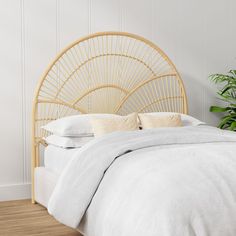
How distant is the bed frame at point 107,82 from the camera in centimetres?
407

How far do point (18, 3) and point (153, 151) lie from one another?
2.02 m

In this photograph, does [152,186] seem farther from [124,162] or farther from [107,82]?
[107,82]

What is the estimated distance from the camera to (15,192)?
3996 mm

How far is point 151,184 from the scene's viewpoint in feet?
7.26

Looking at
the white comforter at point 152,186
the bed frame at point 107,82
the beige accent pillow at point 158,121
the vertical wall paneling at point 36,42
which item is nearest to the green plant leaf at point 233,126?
the bed frame at point 107,82

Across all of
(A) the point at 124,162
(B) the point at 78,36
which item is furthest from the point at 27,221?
(B) the point at 78,36

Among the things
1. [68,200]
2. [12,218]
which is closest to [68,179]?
[68,200]

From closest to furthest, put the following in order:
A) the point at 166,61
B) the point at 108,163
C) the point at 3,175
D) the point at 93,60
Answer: the point at 108,163, the point at 3,175, the point at 93,60, the point at 166,61

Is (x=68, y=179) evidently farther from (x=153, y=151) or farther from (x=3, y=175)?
(x=3, y=175)

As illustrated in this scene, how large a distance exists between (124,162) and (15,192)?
5.74ft

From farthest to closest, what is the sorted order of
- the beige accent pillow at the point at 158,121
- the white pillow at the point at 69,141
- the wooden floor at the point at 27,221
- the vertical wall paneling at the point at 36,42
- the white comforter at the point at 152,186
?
the vertical wall paneling at the point at 36,42 → the beige accent pillow at the point at 158,121 → the white pillow at the point at 69,141 → the wooden floor at the point at 27,221 → the white comforter at the point at 152,186

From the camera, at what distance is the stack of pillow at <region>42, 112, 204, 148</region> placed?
3475mm

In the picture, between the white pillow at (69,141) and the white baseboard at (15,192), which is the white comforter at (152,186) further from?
the white baseboard at (15,192)

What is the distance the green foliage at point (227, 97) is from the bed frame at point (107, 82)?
0.40 meters
